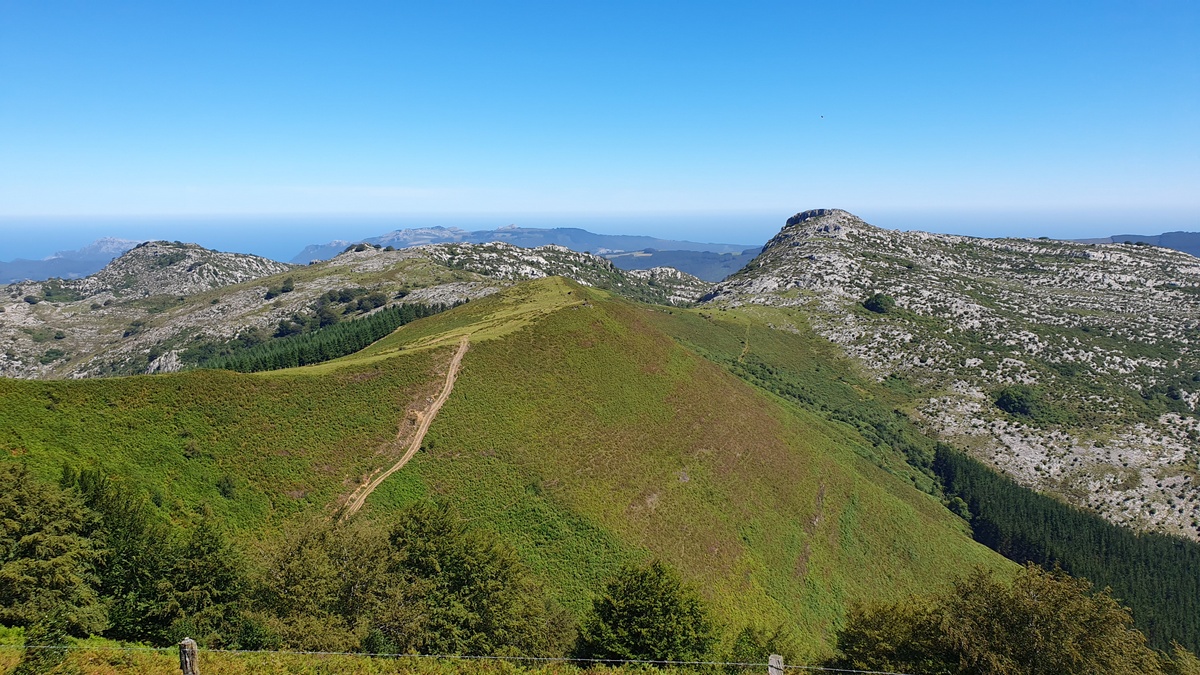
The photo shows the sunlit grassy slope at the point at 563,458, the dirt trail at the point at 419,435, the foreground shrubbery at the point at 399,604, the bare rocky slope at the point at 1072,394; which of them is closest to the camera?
the foreground shrubbery at the point at 399,604

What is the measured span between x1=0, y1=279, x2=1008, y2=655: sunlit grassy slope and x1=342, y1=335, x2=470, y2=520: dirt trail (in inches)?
40.3

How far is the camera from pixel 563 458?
65750 millimetres

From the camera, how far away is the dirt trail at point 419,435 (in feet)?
172

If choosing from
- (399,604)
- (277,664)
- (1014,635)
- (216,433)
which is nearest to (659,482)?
(1014,635)

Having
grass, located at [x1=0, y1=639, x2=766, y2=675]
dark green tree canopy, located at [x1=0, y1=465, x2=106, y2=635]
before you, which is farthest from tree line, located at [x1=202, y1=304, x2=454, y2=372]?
grass, located at [x1=0, y1=639, x2=766, y2=675]

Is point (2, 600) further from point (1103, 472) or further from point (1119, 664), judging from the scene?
point (1103, 472)

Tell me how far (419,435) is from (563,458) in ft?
59.9

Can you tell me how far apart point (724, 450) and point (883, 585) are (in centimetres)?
2745

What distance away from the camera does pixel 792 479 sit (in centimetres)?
7975

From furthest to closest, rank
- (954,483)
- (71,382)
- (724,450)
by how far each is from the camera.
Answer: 1. (954,483)
2. (724,450)
3. (71,382)

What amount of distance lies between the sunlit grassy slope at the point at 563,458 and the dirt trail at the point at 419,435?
40.3 inches

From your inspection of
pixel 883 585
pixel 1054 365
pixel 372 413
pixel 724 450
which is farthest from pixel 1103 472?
pixel 372 413

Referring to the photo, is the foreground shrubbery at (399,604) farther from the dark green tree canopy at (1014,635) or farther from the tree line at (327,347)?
the tree line at (327,347)

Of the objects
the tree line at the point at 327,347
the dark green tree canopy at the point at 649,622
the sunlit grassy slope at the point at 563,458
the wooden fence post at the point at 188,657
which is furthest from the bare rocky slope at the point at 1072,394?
the wooden fence post at the point at 188,657
